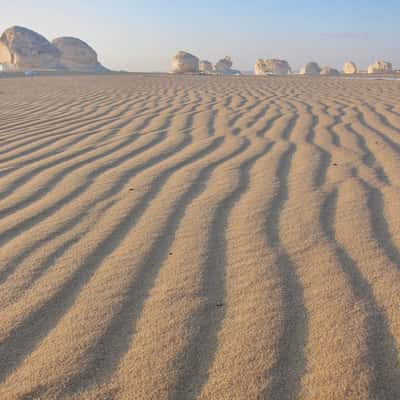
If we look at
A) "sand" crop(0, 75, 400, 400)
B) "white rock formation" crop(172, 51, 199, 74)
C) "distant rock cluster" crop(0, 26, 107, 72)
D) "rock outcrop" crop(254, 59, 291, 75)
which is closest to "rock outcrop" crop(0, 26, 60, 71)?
"distant rock cluster" crop(0, 26, 107, 72)

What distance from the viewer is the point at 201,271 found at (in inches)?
71.2

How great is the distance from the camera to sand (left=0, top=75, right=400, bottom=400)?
1.25 meters

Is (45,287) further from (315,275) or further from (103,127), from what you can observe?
(103,127)

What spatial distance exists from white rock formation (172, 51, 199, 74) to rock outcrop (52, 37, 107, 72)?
16.3ft

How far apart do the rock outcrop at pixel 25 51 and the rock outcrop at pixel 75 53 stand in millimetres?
1495

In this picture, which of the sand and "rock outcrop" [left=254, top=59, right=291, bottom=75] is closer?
the sand

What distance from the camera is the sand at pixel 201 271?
1.25m

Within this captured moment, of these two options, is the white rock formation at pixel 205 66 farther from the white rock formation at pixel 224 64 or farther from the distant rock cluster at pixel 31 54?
the distant rock cluster at pixel 31 54

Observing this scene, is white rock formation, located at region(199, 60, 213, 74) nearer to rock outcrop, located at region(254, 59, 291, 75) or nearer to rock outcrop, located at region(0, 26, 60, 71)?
rock outcrop, located at region(254, 59, 291, 75)

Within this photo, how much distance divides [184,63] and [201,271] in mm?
30951

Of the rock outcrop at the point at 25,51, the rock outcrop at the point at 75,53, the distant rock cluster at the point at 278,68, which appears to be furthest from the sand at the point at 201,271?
the distant rock cluster at the point at 278,68

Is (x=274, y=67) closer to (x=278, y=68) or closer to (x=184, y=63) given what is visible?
(x=278, y=68)

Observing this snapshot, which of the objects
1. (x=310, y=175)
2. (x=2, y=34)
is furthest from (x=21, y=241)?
(x=2, y=34)

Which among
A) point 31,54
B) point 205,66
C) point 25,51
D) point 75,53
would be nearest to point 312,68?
point 205,66
